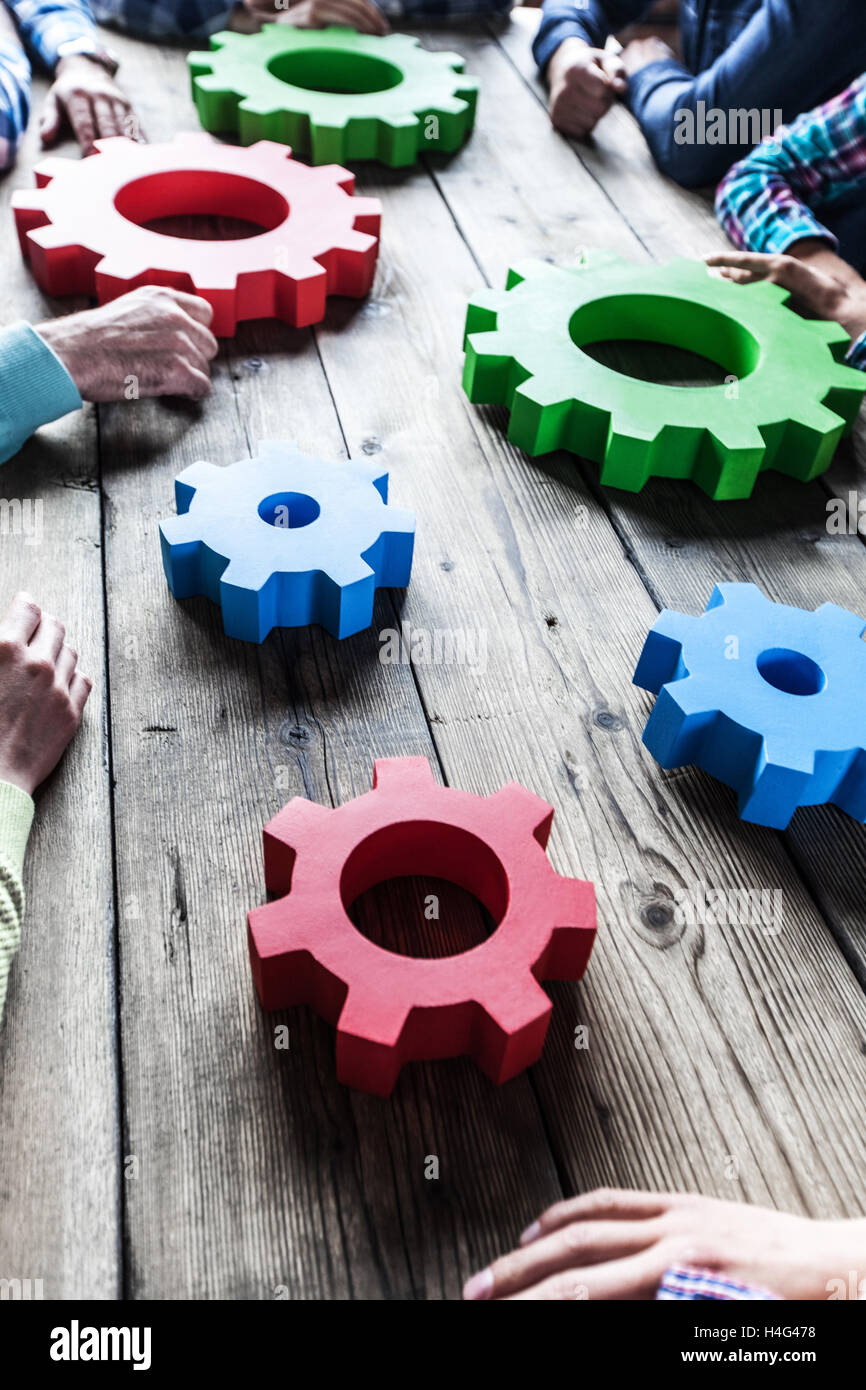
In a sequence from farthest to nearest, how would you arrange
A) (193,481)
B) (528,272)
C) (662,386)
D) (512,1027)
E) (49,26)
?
(49,26)
(528,272)
(662,386)
(193,481)
(512,1027)

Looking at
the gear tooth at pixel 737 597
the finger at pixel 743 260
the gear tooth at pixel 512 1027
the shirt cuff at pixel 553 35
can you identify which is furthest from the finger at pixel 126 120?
the gear tooth at pixel 512 1027

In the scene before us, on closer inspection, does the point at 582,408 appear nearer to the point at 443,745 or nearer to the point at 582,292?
the point at 582,292

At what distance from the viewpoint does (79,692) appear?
3.54 ft

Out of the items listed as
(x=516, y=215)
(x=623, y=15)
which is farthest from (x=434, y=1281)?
(x=623, y=15)

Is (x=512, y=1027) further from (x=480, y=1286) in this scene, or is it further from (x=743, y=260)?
(x=743, y=260)

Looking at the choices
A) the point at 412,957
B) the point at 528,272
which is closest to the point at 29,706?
the point at 412,957

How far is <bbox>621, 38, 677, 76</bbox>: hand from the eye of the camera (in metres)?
2.31

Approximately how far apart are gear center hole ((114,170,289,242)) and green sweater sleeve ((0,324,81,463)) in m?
0.55

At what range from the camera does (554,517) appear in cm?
138

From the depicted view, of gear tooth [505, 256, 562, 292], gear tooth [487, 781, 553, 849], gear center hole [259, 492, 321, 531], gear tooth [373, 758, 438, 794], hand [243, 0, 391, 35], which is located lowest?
gear tooth [373, 758, 438, 794]

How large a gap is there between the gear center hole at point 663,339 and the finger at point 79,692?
2.92 ft

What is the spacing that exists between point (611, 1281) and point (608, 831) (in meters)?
0.42

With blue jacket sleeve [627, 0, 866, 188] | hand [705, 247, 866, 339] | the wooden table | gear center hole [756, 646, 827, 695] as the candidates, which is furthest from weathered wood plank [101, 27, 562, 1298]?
blue jacket sleeve [627, 0, 866, 188]

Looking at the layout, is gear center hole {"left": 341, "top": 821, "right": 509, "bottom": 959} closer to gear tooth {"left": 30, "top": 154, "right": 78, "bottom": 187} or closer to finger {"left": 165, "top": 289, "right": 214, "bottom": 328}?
finger {"left": 165, "top": 289, "right": 214, "bottom": 328}
